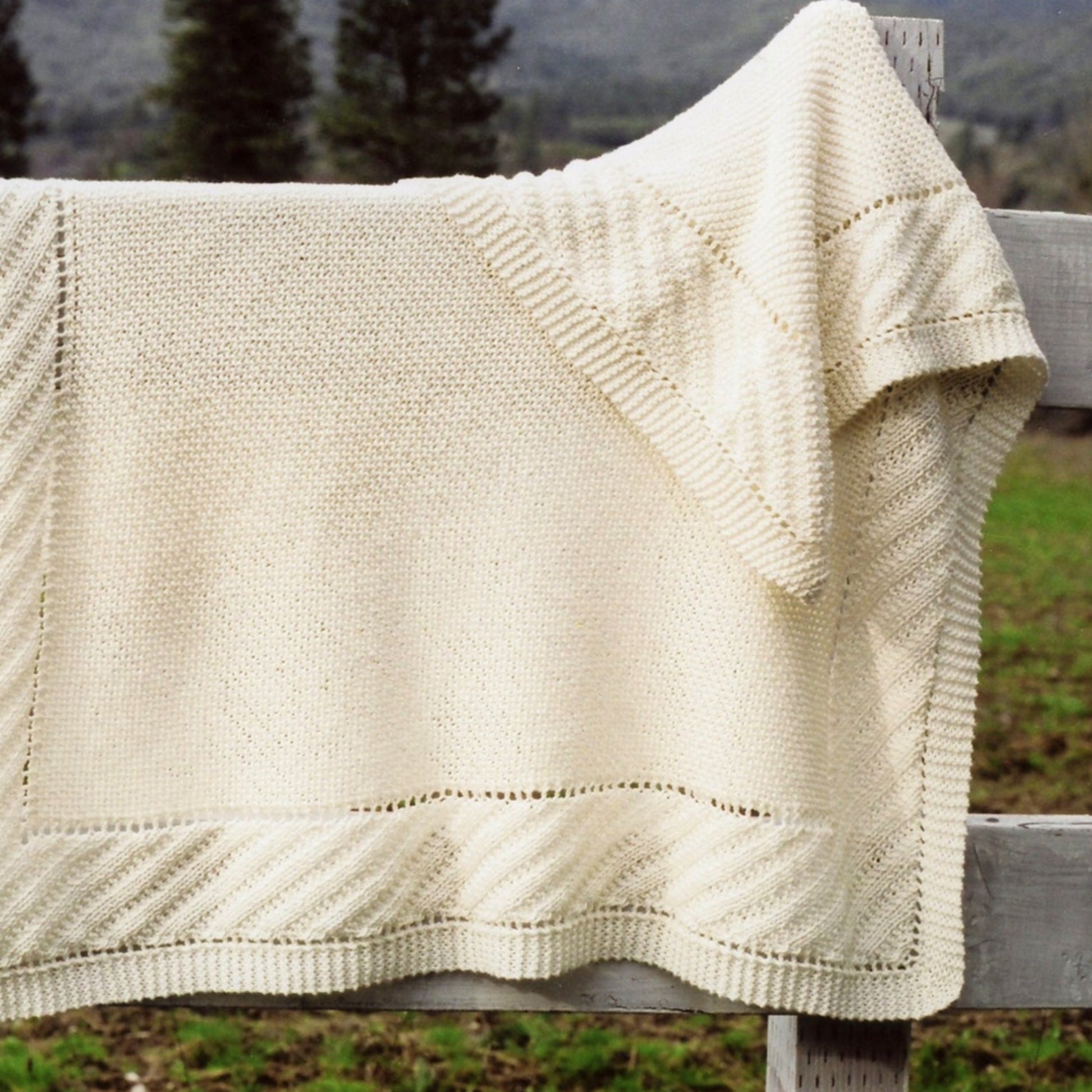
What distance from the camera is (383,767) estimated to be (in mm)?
1080

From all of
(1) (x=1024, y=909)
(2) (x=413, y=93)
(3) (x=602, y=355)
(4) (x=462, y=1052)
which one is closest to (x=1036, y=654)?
(4) (x=462, y=1052)

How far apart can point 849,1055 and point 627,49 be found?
6.01 m

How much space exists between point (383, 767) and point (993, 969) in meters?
0.70

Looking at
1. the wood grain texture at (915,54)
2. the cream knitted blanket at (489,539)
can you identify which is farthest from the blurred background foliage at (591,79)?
the cream knitted blanket at (489,539)

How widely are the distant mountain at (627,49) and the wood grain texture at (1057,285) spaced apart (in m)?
3.59

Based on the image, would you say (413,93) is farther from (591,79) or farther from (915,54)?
(915,54)

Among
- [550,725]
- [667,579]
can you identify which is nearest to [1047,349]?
[667,579]

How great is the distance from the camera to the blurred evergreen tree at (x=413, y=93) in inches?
219

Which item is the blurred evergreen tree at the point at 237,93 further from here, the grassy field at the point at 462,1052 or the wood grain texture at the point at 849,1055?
the wood grain texture at the point at 849,1055

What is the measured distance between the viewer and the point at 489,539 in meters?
1.07

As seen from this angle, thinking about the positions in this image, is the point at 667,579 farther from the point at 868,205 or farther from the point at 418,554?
the point at 868,205

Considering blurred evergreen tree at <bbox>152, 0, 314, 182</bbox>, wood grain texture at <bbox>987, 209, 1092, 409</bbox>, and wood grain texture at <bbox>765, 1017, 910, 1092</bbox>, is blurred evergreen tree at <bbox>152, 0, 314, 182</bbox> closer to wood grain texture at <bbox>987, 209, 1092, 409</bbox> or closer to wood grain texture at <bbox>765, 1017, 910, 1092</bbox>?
wood grain texture at <bbox>987, 209, 1092, 409</bbox>

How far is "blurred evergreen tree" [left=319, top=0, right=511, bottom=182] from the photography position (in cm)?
556

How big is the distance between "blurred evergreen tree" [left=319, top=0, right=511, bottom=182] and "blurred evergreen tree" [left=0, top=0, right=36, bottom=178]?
2.22 metres
